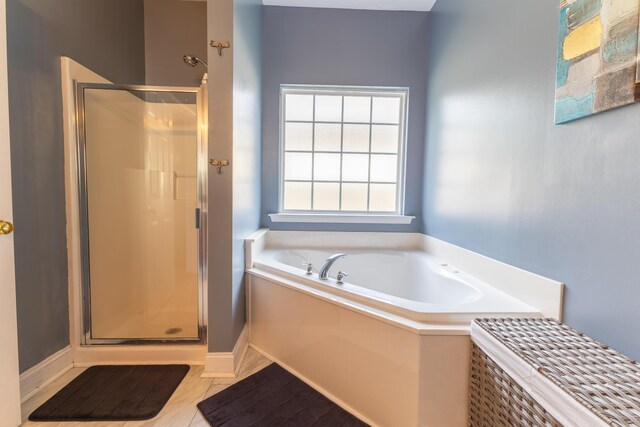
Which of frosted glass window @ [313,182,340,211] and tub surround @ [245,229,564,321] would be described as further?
frosted glass window @ [313,182,340,211]

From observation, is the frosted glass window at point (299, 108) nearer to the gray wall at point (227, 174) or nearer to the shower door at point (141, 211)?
the gray wall at point (227, 174)

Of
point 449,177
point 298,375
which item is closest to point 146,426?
point 298,375

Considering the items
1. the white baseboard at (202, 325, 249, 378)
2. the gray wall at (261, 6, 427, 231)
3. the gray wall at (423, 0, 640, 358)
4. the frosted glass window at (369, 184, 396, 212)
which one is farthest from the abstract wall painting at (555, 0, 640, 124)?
the white baseboard at (202, 325, 249, 378)

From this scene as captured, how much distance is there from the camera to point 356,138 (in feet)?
8.32

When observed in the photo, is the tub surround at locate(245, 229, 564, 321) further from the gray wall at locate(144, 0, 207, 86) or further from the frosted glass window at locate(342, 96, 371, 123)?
the gray wall at locate(144, 0, 207, 86)

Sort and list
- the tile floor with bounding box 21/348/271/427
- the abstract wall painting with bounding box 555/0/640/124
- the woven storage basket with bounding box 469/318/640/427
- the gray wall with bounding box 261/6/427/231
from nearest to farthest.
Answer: the woven storage basket with bounding box 469/318/640/427, the abstract wall painting with bounding box 555/0/640/124, the tile floor with bounding box 21/348/271/427, the gray wall with bounding box 261/6/427/231

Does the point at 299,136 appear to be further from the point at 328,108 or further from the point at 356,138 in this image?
the point at 356,138

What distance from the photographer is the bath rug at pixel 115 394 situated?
4.29 ft

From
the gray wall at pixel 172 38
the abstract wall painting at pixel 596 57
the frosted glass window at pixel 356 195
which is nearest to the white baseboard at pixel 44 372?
the gray wall at pixel 172 38

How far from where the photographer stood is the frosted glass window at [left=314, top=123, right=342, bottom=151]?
252 centimetres

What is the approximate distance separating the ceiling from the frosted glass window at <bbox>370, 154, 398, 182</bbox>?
1232 mm

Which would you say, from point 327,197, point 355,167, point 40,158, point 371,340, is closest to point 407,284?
point 371,340

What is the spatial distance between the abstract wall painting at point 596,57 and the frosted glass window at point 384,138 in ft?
4.82

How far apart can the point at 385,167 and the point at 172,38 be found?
85.0 inches
